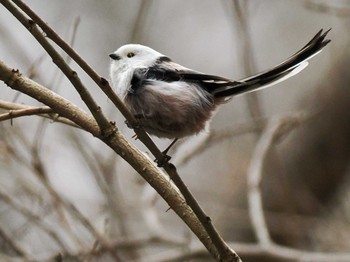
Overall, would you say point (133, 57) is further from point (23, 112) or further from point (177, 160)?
point (177, 160)

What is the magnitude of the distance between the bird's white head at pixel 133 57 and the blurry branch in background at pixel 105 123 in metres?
0.52

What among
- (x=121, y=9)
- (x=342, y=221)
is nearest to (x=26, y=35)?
(x=121, y=9)

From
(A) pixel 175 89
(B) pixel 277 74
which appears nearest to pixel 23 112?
(A) pixel 175 89

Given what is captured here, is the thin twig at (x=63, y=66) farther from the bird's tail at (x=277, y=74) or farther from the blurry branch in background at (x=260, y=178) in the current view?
the blurry branch in background at (x=260, y=178)

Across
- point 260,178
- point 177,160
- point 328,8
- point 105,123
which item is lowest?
point 260,178

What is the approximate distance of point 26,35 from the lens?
22.5 ft

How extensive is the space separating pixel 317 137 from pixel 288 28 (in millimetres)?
2428

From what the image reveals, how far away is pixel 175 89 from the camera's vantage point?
2.40 m

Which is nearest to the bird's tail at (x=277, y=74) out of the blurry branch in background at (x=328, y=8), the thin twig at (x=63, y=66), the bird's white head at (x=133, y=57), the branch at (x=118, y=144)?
the bird's white head at (x=133, y=57)

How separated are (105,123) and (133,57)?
0.69 meters

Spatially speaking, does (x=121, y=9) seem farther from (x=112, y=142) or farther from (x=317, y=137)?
(x=112, y=142)

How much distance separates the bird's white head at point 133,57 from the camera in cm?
248

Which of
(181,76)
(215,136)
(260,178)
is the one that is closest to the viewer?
(181,76)

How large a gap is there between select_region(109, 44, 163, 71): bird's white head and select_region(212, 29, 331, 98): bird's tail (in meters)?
0.31
